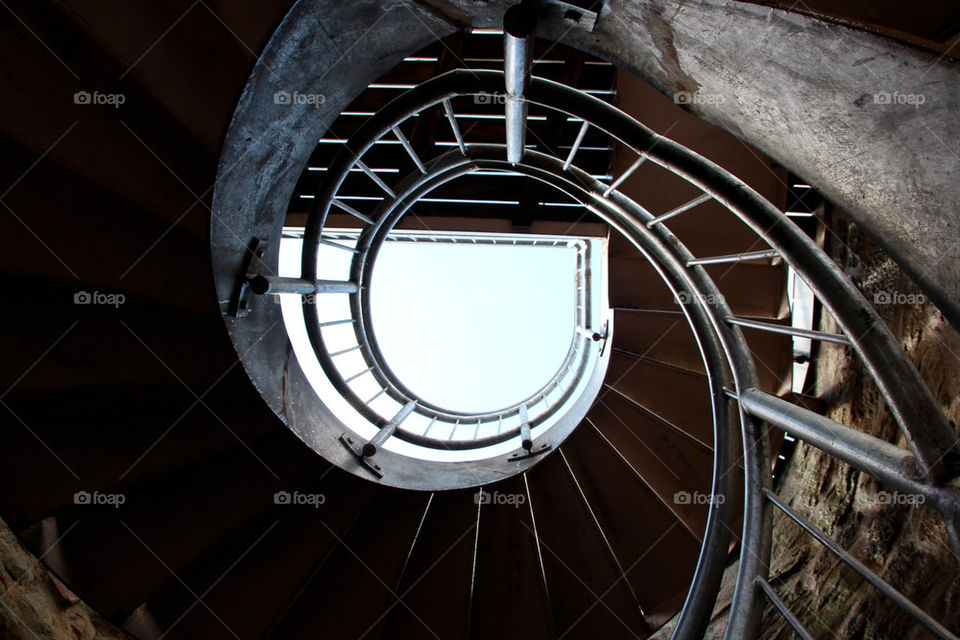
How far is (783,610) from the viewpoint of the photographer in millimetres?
1437

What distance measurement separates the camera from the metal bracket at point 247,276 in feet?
7.43

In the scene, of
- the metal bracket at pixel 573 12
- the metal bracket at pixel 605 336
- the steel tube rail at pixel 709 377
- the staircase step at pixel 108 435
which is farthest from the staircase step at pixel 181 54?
→ the metal bracket at pixel 605 336

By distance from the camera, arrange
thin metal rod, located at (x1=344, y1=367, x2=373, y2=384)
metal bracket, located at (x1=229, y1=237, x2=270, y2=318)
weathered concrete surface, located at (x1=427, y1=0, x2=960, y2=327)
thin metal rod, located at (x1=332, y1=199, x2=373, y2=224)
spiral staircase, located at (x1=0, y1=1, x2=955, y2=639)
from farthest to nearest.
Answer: thin metal rod, located at (x1=344, y1=367, x2=373, y2=384)
thin metal rod, located at (x1=332, y1=199, x2=373, y2=224)
metal bracket, located at (x1=229, y1=237, x2=270, y2=318)
spiral staircase, located at (x1=0, y1=1, x2=955, y2=639)
weathered concrete surface, located at (x1=427, y1=0, x2=960, y2=327)

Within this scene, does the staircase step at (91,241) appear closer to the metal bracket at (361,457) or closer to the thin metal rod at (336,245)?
the thin metal rod at (336,245)

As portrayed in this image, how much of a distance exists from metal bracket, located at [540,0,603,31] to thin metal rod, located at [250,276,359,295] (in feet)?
5.77

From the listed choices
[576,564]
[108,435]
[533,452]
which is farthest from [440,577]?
[108,435]

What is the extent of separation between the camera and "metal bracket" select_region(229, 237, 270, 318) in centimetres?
226

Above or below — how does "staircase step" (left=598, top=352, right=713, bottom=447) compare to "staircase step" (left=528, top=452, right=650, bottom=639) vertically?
above

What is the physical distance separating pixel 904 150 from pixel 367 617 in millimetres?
3652

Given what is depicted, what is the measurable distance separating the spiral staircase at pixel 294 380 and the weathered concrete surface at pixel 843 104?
298 mm

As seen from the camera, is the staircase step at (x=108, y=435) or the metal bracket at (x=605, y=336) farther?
the metal bracket at (x=605, y=336)

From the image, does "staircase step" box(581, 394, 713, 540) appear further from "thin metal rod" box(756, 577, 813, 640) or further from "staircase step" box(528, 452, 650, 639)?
"thin metal rod" box(756, 577, 813, 640)

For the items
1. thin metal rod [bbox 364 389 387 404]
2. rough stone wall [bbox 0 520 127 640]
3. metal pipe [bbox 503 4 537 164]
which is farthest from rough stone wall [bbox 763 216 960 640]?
rough stone wall [bbox 0 520 127 640]

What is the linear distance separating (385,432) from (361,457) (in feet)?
1.15
